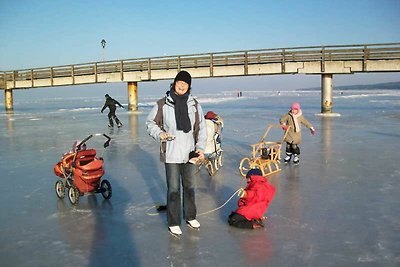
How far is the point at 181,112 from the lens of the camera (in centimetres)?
413

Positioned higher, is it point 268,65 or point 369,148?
point 268,65

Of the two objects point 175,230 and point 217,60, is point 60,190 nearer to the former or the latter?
point 175,230

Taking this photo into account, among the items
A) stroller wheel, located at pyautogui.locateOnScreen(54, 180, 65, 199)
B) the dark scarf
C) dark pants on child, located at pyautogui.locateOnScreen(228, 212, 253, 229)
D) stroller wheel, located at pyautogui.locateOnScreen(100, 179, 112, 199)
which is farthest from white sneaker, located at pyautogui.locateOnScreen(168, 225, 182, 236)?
stroller wheel, located at pyautogui.locateOnScreen(54, 180, 65, 199)

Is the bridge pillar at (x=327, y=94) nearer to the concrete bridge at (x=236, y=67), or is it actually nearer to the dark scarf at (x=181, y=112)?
the concrete bridge at (x=236, y=67)

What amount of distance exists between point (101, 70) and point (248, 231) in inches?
1123

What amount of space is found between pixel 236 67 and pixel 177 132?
2272 cm

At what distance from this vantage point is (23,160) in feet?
31.0

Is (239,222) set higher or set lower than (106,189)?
lower

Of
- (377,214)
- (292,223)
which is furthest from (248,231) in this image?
(377,214)

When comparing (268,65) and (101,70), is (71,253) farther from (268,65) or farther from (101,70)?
(101,70)

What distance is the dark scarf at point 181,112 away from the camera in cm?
413

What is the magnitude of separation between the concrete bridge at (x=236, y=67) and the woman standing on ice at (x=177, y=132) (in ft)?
68.5

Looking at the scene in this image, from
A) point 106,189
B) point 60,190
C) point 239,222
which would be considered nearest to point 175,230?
point 239,222

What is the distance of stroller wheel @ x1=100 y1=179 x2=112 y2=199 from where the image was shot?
5.84 m
